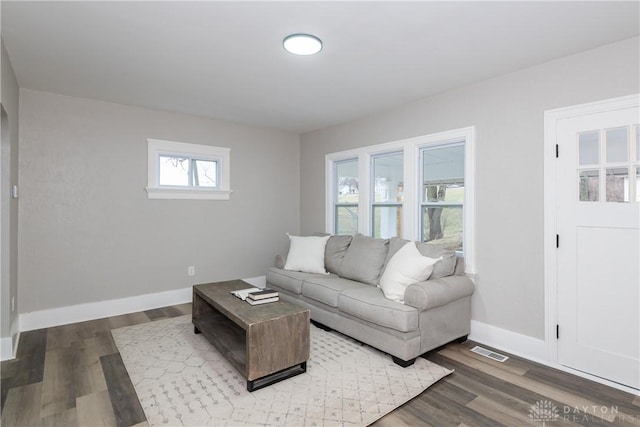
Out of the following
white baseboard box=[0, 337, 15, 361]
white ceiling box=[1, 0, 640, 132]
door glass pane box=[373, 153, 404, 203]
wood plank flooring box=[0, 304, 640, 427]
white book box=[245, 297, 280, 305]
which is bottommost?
wood plank flooring box=[0, 304, 640, 427]

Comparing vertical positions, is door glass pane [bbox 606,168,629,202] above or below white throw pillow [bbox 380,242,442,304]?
above

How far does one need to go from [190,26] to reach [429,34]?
1.63 m

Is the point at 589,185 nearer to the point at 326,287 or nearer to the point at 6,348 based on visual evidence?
the point at 326,287

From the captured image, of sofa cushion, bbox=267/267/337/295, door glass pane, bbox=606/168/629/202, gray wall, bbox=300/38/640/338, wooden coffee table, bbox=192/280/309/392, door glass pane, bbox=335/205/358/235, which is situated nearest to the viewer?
wooden coffee table, bbox=192/280/309/392

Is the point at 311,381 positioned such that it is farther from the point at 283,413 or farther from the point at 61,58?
the point at 61,58

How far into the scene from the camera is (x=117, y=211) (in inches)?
155

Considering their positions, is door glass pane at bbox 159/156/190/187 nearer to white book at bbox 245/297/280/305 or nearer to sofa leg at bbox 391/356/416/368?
white book at bbox 245/297/280/305

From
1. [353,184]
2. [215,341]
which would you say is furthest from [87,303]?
[353,184]

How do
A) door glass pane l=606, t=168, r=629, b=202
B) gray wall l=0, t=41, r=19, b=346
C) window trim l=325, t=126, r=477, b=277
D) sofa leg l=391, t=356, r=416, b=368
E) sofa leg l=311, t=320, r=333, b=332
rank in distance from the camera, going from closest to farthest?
door glass pane l=606, t=168, r=629, b=202
sofa leg l=391, t=356, r=416, b=368
gray wall l=0, t=41, r=19, b=346
window trim l=325, t=126, r=477, b=277
sofa leg l=311, t=320, r=333, b=332

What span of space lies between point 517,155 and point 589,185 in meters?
0.58

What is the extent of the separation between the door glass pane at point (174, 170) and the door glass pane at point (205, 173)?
118 millimetres

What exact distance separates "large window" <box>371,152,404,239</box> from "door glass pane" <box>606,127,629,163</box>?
194 cm

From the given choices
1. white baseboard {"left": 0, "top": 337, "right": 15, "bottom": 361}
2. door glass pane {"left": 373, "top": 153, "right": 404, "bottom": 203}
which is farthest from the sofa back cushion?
white baseboard {"left": 0, "top": 337, "right": 15, "bottom": 361}

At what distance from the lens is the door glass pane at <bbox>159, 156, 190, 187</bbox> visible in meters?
4.30
